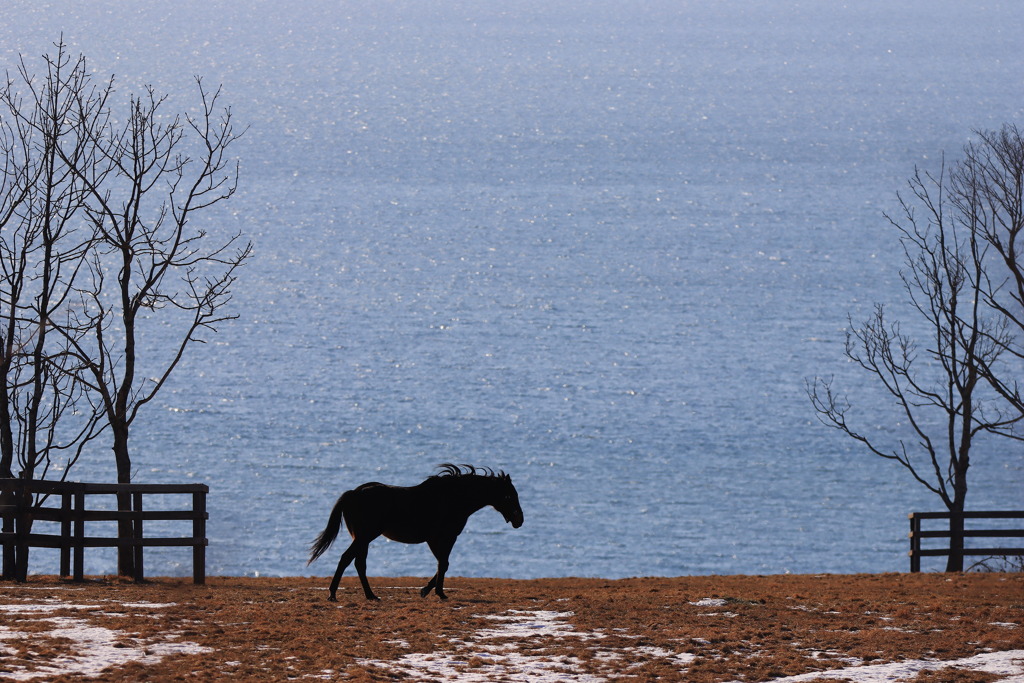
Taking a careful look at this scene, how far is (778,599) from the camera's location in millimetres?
16812

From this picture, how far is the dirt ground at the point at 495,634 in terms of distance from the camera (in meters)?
11.8

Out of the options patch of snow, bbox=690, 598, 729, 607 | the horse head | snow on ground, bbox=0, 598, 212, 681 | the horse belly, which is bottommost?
patch of snow, bbox=690, 598, 729, 607

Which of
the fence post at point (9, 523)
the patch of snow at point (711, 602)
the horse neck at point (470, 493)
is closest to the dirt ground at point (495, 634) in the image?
the patch of snow at point (711, 602)

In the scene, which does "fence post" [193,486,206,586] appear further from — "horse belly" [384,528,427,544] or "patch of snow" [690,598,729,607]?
"patch of snow" [690,598,729,607]

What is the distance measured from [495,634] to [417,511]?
2131 mm

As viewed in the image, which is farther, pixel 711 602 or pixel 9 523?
pixel 9 523

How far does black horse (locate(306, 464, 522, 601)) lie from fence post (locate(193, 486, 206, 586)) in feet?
10.4

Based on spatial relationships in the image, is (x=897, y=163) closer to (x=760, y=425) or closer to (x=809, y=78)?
(x=809, y=78)

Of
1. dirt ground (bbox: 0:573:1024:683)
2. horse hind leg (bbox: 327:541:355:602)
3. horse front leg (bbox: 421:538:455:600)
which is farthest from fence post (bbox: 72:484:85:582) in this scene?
horse front leg (bbox: 421:538:455:600)

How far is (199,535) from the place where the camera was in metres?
18.2

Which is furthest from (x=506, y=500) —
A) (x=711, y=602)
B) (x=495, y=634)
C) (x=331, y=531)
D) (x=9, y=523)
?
(x=9, y=523)

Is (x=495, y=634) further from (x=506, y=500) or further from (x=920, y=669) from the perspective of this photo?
(x=920, y=669)

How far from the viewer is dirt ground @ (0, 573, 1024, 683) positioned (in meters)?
11.8

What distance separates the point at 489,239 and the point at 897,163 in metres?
50.2
